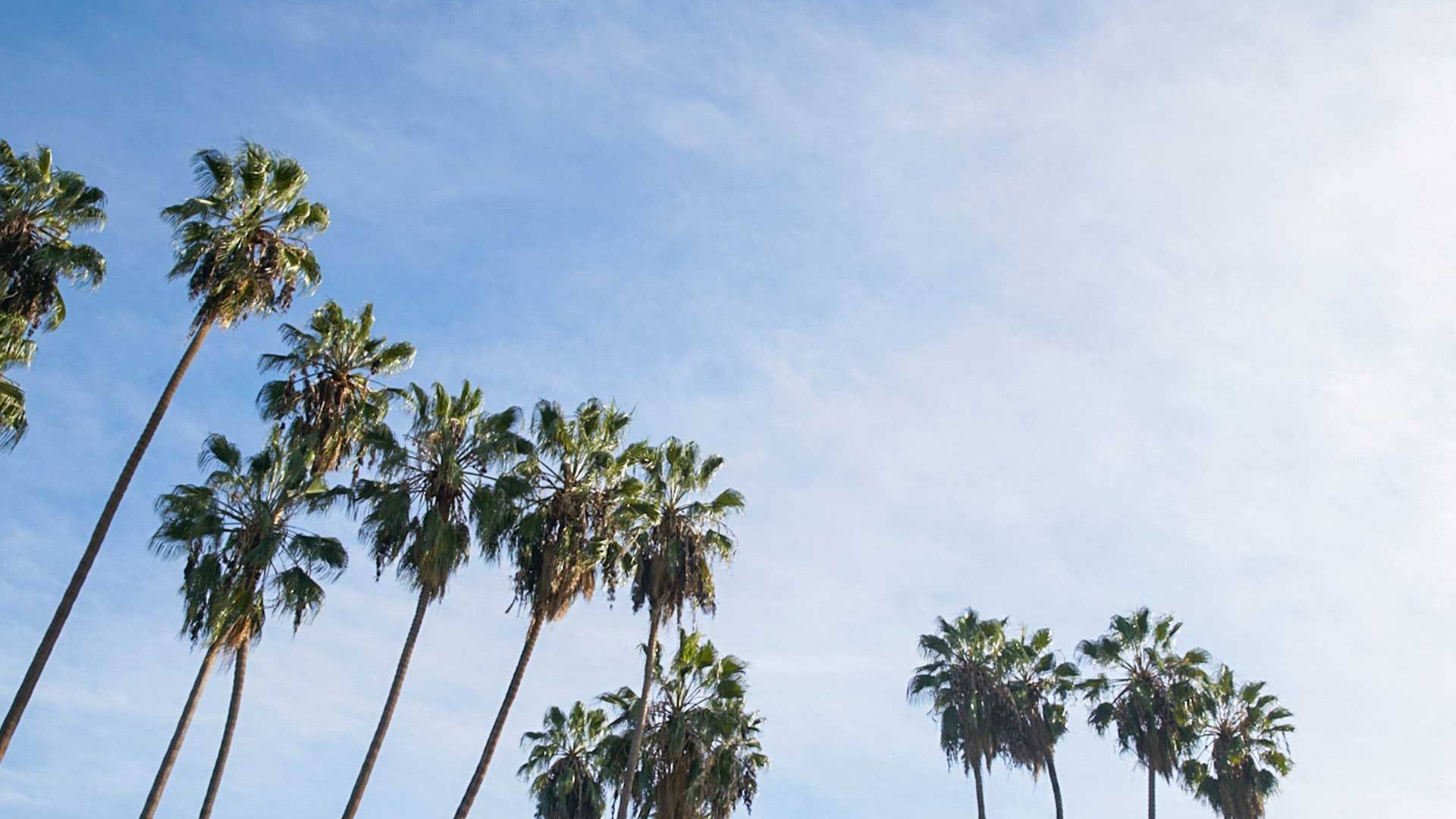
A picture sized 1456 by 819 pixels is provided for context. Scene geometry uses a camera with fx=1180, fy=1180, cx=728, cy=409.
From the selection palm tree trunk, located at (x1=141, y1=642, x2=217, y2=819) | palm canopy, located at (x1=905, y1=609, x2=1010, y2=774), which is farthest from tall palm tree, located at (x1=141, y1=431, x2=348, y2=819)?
palm canopy, located at (x1=905, y1=609, x2=1010, y2=774)

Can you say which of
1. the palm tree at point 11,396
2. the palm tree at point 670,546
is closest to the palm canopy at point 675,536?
the palm tree at point 670,546

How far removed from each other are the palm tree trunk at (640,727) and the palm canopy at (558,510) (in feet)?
9.34

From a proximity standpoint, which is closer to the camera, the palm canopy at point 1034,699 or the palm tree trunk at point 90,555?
the palm tree trunk at point 90,555

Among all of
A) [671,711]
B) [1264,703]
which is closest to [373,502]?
[671,711]

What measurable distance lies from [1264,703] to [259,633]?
40289mm

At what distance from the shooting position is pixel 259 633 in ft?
92.2

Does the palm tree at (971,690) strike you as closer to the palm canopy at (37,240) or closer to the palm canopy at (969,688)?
the palm canopy at (969,688)

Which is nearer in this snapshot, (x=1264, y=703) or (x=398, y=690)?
(x=398, y=690)

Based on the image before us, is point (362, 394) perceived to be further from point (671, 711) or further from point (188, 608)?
point (671, 711)

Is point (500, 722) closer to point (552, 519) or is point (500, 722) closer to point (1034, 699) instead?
point (552, 519)

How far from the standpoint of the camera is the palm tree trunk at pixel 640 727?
33.4 meters

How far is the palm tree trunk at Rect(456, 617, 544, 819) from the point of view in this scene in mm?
29438

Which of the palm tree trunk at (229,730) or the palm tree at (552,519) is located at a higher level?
the palm tree at (552,519)

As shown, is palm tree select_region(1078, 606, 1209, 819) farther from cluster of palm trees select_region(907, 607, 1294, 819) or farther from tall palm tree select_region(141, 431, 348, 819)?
tall palm tree select_region(141, 431, 348, 819)
